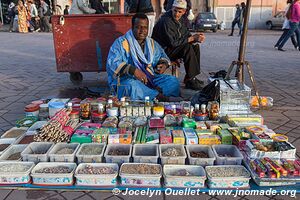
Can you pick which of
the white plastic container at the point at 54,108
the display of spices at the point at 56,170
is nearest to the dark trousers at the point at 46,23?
the white plastic container at the point at 54,108

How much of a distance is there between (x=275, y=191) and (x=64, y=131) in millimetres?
1912

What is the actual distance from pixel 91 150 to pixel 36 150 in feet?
1.69

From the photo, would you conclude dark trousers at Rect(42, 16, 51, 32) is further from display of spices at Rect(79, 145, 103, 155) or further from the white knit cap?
display of spices at Rect(79, 145, 103, 155)

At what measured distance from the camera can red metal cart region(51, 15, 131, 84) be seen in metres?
4.51

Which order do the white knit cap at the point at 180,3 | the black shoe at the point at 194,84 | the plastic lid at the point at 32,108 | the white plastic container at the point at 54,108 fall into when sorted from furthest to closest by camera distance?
the black shoe at the point at 194,84, the white knit cap at the point at 180,3, the plastic lid at the point at 32,108, the white plastic container at the point at 54,108

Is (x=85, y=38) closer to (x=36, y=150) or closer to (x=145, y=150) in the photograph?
(x=36, y=150)

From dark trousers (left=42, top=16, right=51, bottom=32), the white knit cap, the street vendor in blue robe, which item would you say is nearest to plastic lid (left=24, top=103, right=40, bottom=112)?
the street vendor in blue robe

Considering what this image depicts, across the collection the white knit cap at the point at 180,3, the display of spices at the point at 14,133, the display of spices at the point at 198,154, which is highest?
Answer: the white knit cap at the point at 180,3

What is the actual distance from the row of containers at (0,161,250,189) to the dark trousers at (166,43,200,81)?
7.88ft

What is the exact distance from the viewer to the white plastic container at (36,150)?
8.14 ft

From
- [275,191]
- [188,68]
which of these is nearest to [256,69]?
[188,68]

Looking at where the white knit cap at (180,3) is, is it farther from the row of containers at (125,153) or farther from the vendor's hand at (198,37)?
the row of containers at (125,153)

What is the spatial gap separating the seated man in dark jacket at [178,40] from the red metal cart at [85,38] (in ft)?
1.83

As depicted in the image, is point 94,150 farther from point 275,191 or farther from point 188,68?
point 188,68
